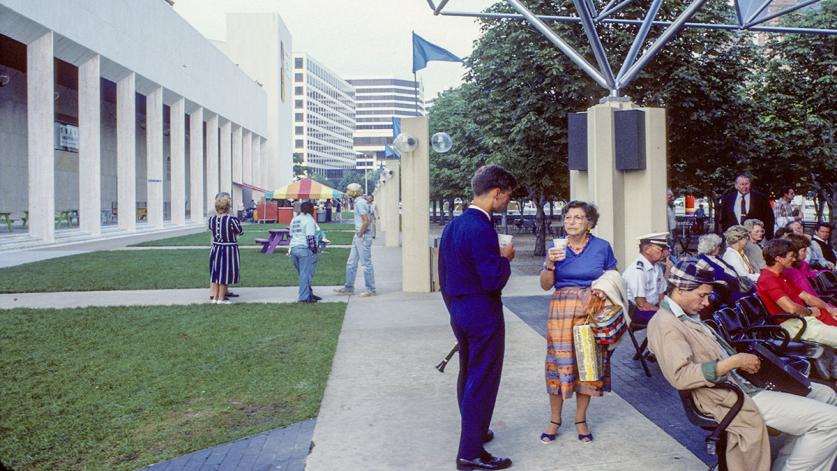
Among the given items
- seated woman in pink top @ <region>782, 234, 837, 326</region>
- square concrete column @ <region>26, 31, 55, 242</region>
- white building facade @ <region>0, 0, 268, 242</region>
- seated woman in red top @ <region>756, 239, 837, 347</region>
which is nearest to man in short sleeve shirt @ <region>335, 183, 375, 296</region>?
seated woman in pink top @ <region>782, 234, 837, 326</region>

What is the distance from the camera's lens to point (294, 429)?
5176mm

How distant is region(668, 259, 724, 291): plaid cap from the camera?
3969 millimetres

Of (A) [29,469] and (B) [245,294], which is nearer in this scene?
(A) [29,469]

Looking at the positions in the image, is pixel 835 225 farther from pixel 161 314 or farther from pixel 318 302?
pixel 161 314

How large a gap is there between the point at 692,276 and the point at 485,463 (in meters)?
1.63

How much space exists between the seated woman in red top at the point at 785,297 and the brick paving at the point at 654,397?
3.53ft

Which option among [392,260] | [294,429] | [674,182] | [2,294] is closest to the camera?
[294,429]

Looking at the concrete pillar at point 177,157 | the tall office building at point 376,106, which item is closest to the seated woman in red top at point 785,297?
the concrete pillar at point 177,157

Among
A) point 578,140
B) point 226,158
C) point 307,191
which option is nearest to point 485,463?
point 578,140

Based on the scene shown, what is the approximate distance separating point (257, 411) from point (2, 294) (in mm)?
9257

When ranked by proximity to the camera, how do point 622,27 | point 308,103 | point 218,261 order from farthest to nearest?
1. point 308,103
2. point 622,27
3. point 218,261

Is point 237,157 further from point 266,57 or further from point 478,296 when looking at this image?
point 478,296

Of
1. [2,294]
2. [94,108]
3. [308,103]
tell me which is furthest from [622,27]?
[308,103]

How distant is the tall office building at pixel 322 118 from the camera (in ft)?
496
